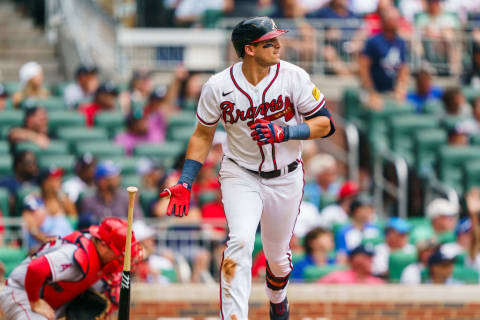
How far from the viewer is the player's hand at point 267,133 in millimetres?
5375

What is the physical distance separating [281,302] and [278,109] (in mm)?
1355

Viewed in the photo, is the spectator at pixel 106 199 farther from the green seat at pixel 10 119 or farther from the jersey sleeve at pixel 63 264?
the jersey sleeve at pixel 63 264

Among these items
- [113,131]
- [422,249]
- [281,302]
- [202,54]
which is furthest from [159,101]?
[281,302]

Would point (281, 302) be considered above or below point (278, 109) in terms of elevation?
below

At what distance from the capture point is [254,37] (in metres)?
5.58

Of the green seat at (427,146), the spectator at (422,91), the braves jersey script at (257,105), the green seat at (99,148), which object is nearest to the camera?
the braves jersey script at (257,105)

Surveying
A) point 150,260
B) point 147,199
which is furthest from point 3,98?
point 150,260

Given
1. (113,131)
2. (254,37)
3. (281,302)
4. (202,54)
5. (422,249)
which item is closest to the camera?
(254,37)

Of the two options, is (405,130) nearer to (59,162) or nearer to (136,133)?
(136,133)

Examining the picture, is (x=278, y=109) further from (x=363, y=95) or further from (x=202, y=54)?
(x=202, y=54)

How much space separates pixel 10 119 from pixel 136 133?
1318mm

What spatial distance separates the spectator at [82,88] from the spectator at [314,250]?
3.60 metres

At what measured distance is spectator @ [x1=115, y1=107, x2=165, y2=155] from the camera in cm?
1056

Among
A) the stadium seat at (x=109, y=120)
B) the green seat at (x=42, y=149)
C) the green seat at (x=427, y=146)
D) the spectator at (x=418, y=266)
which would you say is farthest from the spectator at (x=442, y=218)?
the green seat at (x=42, y=149)
